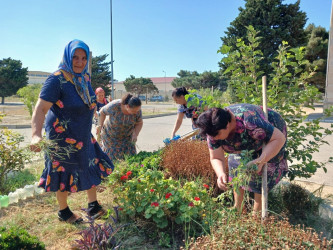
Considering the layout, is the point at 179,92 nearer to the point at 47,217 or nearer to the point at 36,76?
the point at 47,217

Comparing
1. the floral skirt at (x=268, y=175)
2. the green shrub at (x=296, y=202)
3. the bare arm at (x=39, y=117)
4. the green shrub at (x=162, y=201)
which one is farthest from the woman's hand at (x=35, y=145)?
the green shrub at (x=296, y=202)

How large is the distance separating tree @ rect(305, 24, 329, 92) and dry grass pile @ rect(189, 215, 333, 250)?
23.0m

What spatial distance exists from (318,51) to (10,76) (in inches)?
1557

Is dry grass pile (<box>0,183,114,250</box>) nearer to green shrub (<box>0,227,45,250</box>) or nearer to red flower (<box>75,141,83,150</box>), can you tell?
green shrub (<box>0,227,45,250</box>)

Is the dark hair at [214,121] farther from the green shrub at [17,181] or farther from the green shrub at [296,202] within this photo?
the green shrub at [17,181]

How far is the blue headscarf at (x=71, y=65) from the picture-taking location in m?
2.15

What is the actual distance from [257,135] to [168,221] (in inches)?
39.2

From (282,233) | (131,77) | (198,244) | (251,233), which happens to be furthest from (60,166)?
(131,77)

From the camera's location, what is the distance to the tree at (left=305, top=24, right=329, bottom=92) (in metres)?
22.0

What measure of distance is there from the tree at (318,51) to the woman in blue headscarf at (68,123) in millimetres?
22940

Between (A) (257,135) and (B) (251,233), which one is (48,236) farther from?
(A) (257,135)

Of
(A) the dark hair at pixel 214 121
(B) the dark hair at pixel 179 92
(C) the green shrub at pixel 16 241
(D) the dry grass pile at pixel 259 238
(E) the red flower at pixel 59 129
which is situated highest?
(B) the dark hair at pixel 179 92

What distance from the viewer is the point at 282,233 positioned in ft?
4.84

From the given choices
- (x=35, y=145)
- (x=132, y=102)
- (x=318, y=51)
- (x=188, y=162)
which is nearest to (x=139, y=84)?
(x=318, y=51)
